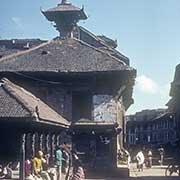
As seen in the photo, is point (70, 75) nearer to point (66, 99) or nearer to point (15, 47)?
point (66, 99)

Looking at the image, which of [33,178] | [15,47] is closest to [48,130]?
[33,178]

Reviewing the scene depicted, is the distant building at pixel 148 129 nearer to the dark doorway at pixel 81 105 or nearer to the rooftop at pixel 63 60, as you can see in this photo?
the rooftop at pixel 63 60

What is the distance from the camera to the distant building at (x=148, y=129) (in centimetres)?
6283

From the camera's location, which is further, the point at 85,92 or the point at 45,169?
the point at 85,92

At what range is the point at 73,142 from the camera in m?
27.5

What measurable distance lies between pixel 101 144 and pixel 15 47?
92.6 ft

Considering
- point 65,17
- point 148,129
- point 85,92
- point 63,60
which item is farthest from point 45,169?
point 148,129

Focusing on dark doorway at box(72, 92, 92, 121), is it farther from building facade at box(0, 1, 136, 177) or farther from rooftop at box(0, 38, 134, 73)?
rooftop at box(0, 38, 134, 73)

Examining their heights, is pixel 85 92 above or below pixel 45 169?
above

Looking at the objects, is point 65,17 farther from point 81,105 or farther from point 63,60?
point 81,105

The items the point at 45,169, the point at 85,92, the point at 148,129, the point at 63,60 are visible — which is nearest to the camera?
the point at 45,169

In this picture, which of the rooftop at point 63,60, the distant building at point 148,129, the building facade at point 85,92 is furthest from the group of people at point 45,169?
the distant building at point 148,129

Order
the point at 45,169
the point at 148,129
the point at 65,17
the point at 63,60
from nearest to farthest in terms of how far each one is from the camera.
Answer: the point at 45,169
the point at 63,60
the point at 65,17
the point at 148,129

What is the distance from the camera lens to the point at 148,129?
7000 cm
